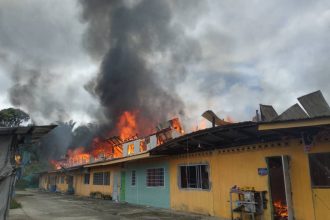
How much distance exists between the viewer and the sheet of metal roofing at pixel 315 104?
10047mm

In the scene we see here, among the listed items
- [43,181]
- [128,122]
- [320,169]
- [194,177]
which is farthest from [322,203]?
[43,181]

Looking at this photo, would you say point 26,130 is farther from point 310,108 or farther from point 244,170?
point 310,108

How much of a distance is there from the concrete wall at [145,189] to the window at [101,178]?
4790mm

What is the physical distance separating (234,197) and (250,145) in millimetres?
2306

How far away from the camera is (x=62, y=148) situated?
6919 cm

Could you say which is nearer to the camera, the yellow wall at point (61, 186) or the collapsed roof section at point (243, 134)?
the collapsed roof section at point (243, 134)

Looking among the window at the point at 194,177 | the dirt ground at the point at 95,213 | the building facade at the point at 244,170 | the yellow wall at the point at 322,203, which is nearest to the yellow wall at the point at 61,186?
the dirt ground at the point at 95,213

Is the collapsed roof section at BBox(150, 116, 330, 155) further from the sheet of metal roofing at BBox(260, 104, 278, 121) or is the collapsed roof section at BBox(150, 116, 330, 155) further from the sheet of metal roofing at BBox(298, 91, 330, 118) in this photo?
the sheet of metal roofing at BBox(298, 91, 330, 118)

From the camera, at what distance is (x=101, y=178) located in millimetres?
27969

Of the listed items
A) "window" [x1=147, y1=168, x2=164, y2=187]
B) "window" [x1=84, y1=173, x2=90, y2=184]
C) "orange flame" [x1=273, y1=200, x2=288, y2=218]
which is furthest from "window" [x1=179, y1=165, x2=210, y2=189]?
"window" [x1=84, y1=173, x2=90, y2=184]

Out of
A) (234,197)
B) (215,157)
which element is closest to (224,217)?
(234,197)

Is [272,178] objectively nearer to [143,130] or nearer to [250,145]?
[250,145]

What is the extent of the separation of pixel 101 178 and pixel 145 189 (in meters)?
10.0

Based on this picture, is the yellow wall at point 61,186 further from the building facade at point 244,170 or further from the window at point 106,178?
the building facade at point 244,170
